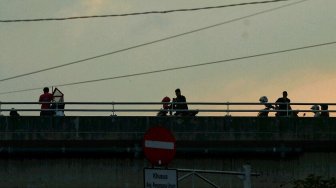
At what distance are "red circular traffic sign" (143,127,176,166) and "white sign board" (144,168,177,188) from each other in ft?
0.41

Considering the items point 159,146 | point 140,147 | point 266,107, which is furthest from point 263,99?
point 159,146

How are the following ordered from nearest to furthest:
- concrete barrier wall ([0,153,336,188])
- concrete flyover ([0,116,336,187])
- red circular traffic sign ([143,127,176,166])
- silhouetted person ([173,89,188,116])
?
red circular traffic sign ([143,127,176,166]) < concrete flyover ([0,116,336,187]) < concrete barrier wall ([0,153,336,188]) < silhouetted person ([173,89,188,116])

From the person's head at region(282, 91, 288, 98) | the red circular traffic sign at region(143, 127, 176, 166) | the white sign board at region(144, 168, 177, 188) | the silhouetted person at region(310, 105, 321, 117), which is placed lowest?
the white sign board at region(144, 168, 177, 188)

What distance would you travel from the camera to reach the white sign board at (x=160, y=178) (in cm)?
1074

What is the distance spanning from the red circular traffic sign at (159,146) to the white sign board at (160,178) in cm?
13

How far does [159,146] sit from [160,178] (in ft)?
1.39

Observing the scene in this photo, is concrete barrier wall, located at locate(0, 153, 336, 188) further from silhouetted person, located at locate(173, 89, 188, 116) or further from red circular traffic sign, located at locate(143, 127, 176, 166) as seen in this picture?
red circular traffic sign, located at locate(143, 127, 176, 166)

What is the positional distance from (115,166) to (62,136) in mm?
1711

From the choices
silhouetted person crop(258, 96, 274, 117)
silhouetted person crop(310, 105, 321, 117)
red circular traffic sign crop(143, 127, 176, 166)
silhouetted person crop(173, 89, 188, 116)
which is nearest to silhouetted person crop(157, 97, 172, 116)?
silhouetted person crop(173, 89, 188, 116)

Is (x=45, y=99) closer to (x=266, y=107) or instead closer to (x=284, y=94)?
(x=266, y=107)

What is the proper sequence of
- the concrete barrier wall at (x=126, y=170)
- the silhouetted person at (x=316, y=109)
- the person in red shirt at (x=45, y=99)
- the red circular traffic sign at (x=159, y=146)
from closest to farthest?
the red circular traffic sign at (x=159, y=146) → the concrete barrier wall at (x=126, y=170) → the person in red shirt at (x=45, y=99) → the silhouetted person at (x=316, y=109)

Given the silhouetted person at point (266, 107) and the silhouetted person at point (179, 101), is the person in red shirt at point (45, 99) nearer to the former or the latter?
the silhouetted person at point (179, 101)

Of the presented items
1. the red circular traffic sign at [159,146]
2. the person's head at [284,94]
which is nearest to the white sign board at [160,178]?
the red circular traffic sign at [159,146]

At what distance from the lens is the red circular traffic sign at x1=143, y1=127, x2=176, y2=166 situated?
35.7 feet
